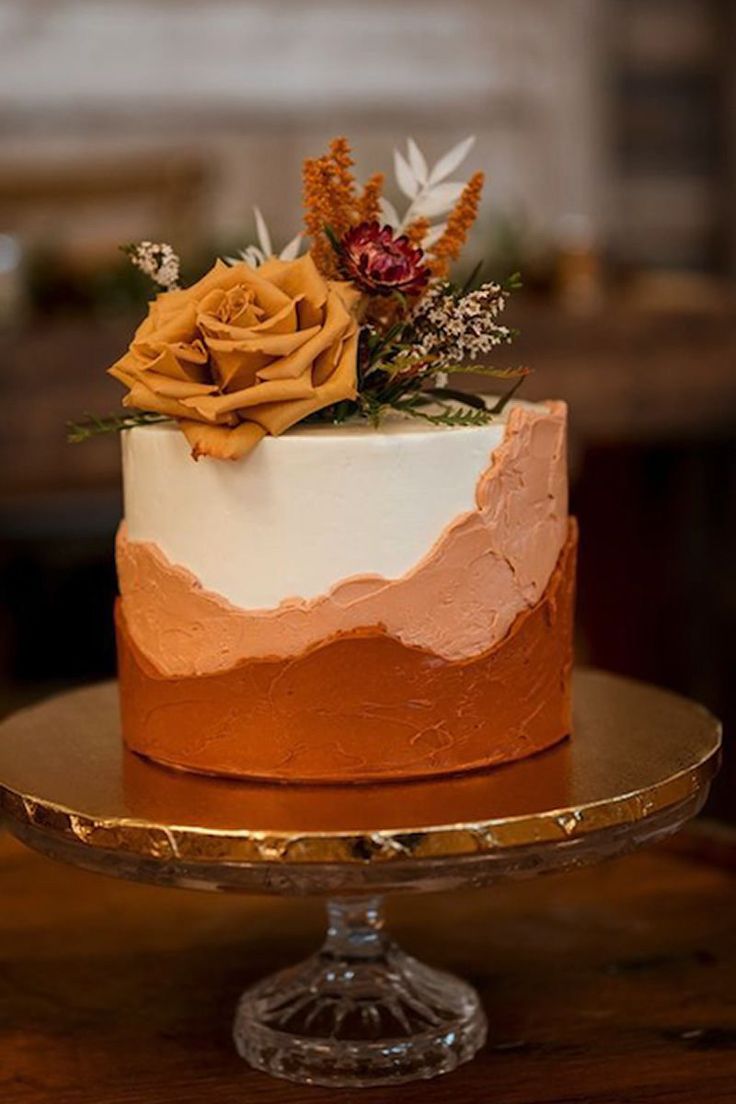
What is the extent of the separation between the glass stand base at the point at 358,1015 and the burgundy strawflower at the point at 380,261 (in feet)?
1.48

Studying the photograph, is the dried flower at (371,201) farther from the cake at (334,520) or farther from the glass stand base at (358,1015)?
the glass stand base at (358,1015)

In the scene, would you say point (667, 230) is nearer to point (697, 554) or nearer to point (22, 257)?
point (697, 554)

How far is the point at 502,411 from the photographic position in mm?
1271

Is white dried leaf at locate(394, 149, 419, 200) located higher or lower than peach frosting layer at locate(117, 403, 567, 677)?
higher

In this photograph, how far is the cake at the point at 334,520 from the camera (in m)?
1.14

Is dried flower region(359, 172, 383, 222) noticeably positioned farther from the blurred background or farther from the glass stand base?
the blurred background

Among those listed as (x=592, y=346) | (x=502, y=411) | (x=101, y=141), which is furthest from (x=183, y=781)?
(x=101, y=141)

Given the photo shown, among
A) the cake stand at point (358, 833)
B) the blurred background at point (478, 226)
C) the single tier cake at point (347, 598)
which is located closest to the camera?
the cake stand at point (358, 833)

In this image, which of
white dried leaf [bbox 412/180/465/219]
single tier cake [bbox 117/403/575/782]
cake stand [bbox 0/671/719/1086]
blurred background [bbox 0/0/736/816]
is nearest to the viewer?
cake stand [bbox 0/671/719/1086]

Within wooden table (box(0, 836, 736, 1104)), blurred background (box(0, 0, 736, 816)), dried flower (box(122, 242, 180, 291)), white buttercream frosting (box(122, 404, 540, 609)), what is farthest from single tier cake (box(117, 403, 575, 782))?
blurred background (box(0, 0, 736, 816))

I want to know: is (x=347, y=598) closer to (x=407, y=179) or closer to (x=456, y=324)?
(x=456, y=324)

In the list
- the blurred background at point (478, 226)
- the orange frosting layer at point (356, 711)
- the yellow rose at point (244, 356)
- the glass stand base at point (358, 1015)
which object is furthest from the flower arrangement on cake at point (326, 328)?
the blurred background at point (478, 226)

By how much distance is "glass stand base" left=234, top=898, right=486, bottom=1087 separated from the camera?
47.4 inches

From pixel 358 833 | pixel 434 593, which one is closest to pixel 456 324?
pixel 434 593
